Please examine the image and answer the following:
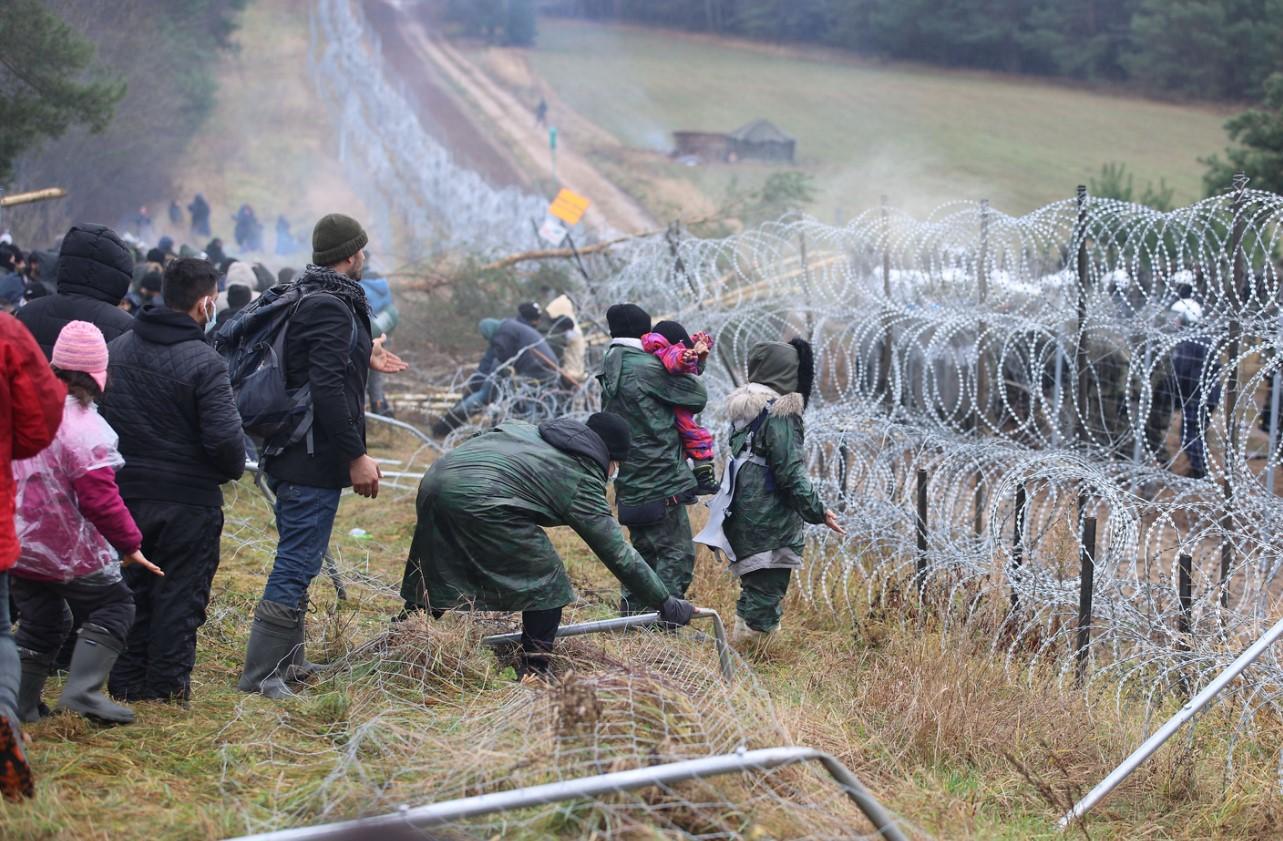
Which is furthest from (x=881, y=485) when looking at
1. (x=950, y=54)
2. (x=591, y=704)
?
(x=950, y=54)

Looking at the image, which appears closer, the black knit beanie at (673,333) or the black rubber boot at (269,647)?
the black rubber boot at (269,647)

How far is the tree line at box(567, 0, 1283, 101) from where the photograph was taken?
112 ft

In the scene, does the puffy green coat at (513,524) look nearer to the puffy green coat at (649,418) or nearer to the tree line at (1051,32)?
the puffy green coat at (649,418)

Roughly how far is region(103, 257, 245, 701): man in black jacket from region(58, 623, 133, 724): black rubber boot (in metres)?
0.30

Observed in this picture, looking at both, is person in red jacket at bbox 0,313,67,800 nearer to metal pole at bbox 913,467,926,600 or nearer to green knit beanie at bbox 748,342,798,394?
green knit beanie at bbox 748,342,798,394

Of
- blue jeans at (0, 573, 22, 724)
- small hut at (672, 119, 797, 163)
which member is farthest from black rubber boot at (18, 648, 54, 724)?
small hut at (672, 119, 797, 163)

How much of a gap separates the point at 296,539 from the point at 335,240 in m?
1.08

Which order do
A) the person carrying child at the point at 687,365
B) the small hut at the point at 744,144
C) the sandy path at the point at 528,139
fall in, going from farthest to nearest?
the small hut at the point at 744,144 → the sandy path at the point at 528,139 → the person carrying child at the point at 687,365

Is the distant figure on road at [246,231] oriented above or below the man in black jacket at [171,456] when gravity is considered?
below

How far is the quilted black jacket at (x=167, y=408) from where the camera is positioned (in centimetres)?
406

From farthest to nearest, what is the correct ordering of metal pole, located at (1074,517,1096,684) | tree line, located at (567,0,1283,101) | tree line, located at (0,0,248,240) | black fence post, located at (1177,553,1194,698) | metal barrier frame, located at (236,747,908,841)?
tree line, located at (567,0,1283,101) → tree line, located at (0,0,248,240) → metal pole, located at (1074,517,1096,684) → black fence post, located at (1177,553,1194,698) → metal barrier frame, located at (236,747,908,841)

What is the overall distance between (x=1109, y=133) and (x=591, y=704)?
130 feet

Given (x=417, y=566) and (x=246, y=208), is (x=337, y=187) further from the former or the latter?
(x=417, y=566)

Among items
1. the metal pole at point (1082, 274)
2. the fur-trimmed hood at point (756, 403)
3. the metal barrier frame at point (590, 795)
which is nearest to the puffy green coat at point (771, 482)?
the fur-trimmed hood at point (756, 403)
